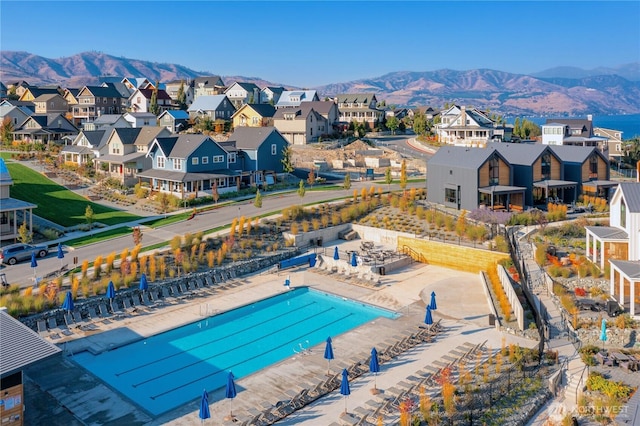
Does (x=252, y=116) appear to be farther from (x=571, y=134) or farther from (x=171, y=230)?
(x=171, y=230)

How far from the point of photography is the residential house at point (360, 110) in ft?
345

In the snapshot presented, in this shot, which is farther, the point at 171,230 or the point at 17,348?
the point at 171,230

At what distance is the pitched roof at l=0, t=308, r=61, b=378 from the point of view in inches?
658

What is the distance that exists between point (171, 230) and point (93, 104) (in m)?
64.0

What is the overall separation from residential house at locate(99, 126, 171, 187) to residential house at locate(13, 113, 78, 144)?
62.5 ft

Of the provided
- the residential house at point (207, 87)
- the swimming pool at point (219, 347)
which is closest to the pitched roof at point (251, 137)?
the swimming pool at point (219, 347)

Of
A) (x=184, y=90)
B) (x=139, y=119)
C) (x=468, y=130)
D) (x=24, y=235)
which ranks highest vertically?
(x=184, y=90)

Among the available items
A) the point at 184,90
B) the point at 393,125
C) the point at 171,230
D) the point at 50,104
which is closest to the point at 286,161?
the point at 171,230

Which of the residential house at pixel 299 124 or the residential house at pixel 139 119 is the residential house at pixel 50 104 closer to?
the residential house at pixel 139 119

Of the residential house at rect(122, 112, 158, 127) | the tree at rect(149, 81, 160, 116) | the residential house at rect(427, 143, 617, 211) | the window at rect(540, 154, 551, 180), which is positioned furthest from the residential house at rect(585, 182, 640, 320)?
the tree at rect(149, 81, 160, 116)

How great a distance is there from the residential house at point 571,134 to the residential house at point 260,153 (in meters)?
32.9

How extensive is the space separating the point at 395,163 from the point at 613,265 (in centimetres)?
4656

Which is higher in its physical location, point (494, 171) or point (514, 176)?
point (494, 171)

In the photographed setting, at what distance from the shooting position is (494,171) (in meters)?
45.2
